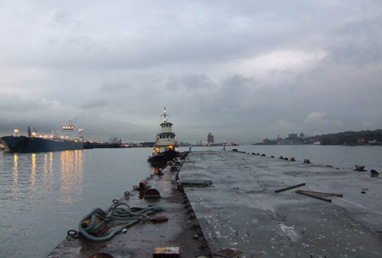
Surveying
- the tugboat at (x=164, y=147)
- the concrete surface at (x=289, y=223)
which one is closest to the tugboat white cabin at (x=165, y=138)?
the tugboat at (x=164, y=147)

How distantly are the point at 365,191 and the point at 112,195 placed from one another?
16.8m

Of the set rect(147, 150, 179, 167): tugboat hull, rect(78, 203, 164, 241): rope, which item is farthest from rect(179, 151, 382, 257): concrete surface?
rect(147, 150, 179, 167): tugboat hull

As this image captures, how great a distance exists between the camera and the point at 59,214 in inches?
597

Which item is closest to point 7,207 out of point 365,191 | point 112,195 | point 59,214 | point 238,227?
point 59,214

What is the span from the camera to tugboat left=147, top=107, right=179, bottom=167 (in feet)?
163

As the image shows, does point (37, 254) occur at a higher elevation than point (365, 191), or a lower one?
lower

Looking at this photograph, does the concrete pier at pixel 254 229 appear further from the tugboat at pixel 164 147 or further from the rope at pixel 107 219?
the tugboat at pixel 164 147

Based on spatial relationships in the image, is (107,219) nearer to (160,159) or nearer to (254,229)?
(254,229)

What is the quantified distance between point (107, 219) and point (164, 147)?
46.2 metres

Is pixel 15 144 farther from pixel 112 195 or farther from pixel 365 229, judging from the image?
pixel 365 229

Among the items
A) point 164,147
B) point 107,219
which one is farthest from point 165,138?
point 107,219

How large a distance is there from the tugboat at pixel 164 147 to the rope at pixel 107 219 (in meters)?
40.9

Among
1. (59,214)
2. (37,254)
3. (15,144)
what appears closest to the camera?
(37,254)

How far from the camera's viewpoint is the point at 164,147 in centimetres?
5412
